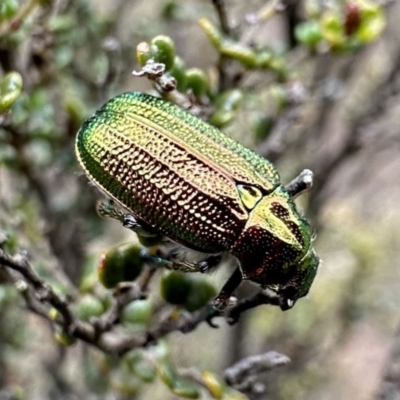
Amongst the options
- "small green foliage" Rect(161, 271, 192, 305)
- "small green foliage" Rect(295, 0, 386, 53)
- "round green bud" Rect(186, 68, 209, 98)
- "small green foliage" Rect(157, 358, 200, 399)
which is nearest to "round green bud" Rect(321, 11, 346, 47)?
"small green foliage" Rect(295, 0, 386, 53)

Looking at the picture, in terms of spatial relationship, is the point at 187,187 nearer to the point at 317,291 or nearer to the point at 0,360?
the point at 0,360

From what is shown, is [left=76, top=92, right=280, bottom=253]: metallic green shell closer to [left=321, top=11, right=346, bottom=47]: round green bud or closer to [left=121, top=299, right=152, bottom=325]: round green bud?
[left=121, top=299, right=152, bottom=325]: round green bud

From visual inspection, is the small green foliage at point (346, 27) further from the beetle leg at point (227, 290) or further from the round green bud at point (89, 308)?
the round green bud at point (89, 308)

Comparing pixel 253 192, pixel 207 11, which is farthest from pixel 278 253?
pixel 207 11

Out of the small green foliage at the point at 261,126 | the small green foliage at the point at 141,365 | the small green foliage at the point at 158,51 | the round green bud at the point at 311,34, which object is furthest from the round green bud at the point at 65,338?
the round green bud at the point at 311,34

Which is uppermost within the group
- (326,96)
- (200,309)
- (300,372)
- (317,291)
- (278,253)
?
(326,96)

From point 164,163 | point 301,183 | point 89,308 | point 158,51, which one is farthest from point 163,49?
point 89,308

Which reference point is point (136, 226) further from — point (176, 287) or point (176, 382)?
point (176, 382)
